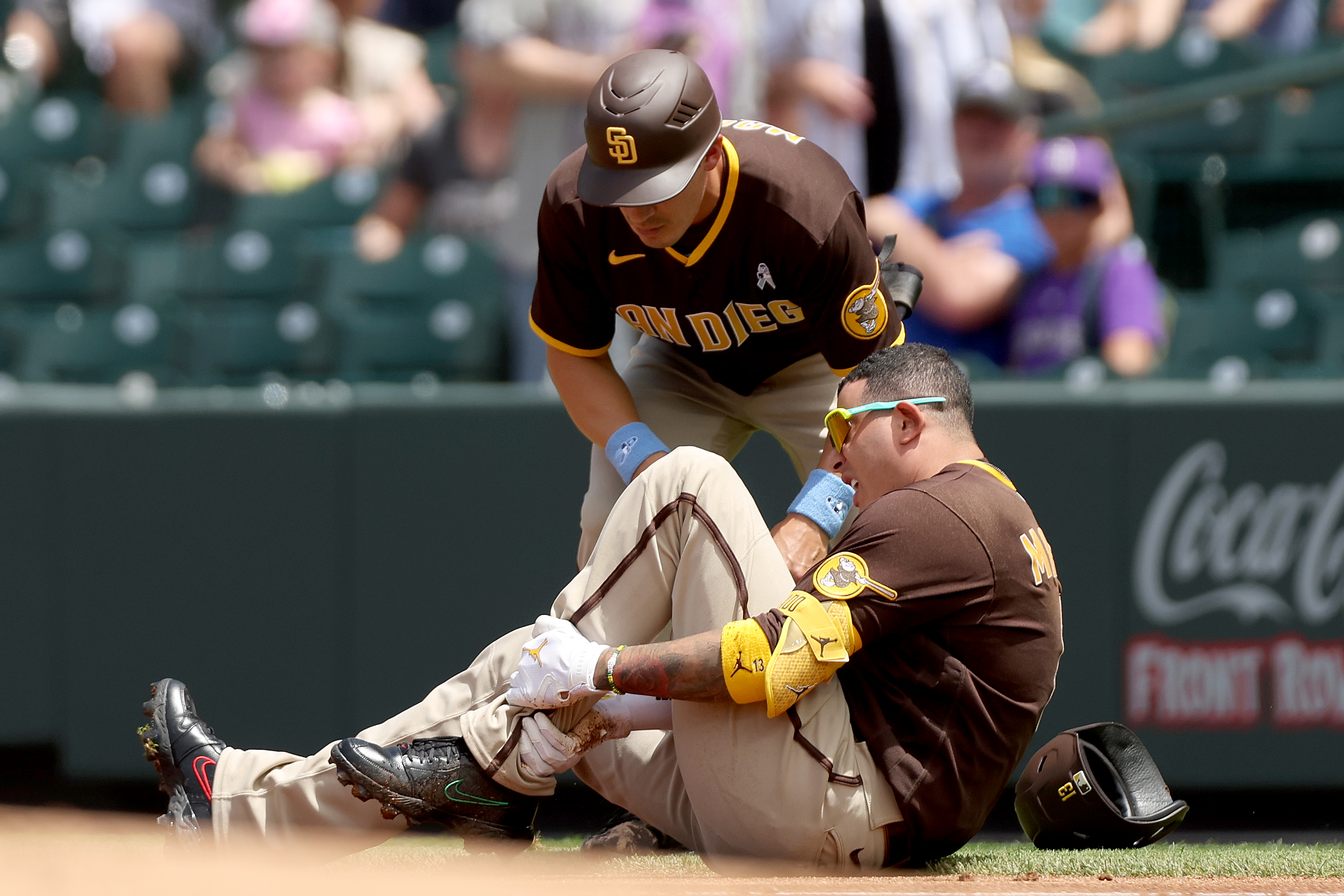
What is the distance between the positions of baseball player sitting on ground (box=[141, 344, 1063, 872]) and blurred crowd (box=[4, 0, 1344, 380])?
276 cm

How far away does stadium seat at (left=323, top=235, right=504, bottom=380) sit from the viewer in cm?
627

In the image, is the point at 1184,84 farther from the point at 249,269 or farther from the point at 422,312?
the point at 249,269

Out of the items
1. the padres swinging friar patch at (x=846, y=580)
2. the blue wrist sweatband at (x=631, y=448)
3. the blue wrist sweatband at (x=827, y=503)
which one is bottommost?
the padres swinging friar patch at (x=846, y=580)

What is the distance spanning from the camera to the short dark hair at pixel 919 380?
3.03 m

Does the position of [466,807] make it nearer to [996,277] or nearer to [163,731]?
[163,731]

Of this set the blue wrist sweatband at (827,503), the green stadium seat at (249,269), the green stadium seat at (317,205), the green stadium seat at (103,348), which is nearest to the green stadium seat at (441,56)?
the green stadium seat at (317,205)

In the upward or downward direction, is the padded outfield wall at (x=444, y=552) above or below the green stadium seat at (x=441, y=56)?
below

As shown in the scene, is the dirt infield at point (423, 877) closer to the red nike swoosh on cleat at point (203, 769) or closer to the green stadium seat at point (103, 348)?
the red nike swoosh on cleat at point (203, 769)

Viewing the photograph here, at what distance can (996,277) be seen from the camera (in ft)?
18.5

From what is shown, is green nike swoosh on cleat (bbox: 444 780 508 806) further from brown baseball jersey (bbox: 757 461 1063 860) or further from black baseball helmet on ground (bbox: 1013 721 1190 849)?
black baseball helmet on ground (bbox: 1013 721 1190 849)

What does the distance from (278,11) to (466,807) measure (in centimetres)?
533

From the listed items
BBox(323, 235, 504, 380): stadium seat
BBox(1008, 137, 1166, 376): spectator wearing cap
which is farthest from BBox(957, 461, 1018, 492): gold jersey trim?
BBox(323, 235, 504, 380): stadium seat

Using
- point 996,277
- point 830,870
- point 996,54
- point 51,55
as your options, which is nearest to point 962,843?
point 830,870

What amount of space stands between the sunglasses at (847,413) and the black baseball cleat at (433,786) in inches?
39.5
